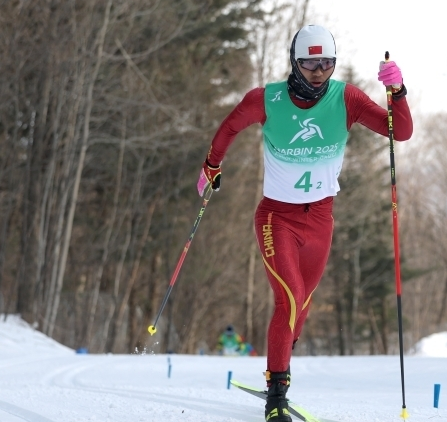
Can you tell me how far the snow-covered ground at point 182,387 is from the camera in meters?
4.54

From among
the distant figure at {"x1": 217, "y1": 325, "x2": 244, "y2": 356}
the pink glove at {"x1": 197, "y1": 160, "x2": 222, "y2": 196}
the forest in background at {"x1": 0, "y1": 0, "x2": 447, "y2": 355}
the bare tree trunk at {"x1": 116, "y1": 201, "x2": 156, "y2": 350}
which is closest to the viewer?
the pink glove at {"x1": 197, "y1": 160, "x2": 222, "y2": 196}

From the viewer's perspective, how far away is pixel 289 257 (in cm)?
446

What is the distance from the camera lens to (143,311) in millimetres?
25875

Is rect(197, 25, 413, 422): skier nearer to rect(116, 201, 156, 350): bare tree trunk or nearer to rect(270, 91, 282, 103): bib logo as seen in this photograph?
rect(270, 91, 282, 103): bib logo

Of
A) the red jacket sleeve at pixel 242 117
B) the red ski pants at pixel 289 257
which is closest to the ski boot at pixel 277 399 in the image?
the red ski pants at pixel 289 257

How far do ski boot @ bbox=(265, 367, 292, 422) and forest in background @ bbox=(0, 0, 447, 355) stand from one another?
1.91 meters

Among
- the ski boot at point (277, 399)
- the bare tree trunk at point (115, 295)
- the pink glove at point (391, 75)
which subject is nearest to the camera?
the ski boot at point (277, 399)

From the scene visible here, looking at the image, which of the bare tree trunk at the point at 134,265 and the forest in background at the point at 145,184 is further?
the bare tree trunk at the point at 134,265

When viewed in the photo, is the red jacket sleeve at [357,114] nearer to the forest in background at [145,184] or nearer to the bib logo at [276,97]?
the bib logo at [276,97]

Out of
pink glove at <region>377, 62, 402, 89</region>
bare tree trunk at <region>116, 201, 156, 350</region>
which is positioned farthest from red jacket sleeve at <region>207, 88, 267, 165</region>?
bare tree trunk at <region>116, 201, 156, 350</region>

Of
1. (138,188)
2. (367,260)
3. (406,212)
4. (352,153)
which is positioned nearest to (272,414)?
(138,188)

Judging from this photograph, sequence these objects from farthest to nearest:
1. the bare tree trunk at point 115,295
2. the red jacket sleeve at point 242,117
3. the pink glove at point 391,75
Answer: the bare tree trunk at point 115,295, the red jacket sleeve at point 242,117, the pink glove at point 391,75

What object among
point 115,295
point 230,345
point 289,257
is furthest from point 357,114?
point 115,295

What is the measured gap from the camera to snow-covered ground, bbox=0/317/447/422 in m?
4.54
